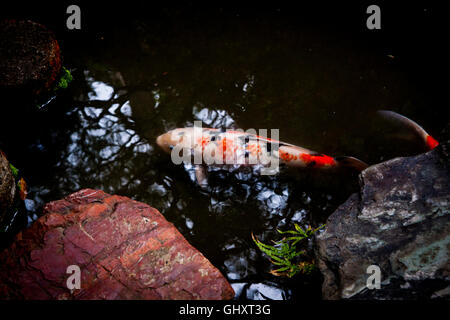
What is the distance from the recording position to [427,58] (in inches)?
211

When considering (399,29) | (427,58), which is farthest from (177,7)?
(427,58)

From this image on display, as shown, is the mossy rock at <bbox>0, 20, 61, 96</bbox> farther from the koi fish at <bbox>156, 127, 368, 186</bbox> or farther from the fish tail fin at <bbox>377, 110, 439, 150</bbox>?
the fish tail fin at <bbox>377, 110, 439, 150</bbox>

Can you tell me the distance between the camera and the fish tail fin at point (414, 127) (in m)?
3.41

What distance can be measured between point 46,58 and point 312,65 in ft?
15.0

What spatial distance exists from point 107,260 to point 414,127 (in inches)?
154

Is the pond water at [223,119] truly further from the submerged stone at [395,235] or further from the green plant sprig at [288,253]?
the submerged stone at [395,235]

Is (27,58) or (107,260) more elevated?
(27,58)

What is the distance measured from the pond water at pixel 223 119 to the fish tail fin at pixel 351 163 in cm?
16

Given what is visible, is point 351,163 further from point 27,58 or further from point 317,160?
point 27,58

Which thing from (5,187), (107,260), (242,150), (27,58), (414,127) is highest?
(27,58)

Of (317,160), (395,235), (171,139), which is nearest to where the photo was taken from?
(395,235)

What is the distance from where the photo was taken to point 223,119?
14.6 ft

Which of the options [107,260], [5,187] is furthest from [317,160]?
[5,187]

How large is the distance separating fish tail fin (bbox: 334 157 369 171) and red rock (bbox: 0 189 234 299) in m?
2.07
